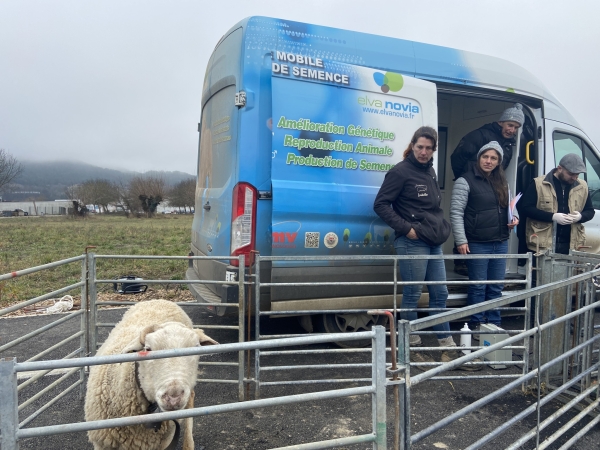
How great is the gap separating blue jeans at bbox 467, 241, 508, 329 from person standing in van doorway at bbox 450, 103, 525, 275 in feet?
3.02

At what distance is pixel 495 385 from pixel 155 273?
285 inches

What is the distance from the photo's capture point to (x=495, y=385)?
3.90m

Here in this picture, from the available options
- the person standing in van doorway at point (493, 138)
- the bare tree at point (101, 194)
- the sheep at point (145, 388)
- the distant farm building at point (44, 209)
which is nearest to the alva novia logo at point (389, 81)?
the person standing in van doorway at point (493, 138)

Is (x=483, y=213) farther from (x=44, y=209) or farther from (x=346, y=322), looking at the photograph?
(x=44, y=209)

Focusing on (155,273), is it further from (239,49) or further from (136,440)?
(136,440)

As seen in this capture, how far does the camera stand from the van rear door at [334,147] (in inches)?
152

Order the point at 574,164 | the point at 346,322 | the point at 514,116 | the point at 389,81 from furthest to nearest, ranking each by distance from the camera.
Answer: the point at 514,116 → the point at 574,164 → the point at 346,322 → the point at 389,81

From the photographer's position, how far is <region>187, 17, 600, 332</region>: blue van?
3.86 metres

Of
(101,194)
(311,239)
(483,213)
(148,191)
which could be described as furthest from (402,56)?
(148,191)

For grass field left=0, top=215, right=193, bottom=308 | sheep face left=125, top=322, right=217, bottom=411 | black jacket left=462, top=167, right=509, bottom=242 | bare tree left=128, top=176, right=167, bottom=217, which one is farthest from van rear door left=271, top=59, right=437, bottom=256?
bare tree left=128, top=176, right=167, bottom=217

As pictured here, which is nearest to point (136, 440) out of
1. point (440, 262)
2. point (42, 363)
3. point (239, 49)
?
point (42, 363)

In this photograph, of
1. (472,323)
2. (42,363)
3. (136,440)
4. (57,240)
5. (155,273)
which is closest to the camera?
(42,363)

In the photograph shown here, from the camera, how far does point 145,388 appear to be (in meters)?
2.24

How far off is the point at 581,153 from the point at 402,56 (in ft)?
10.6
